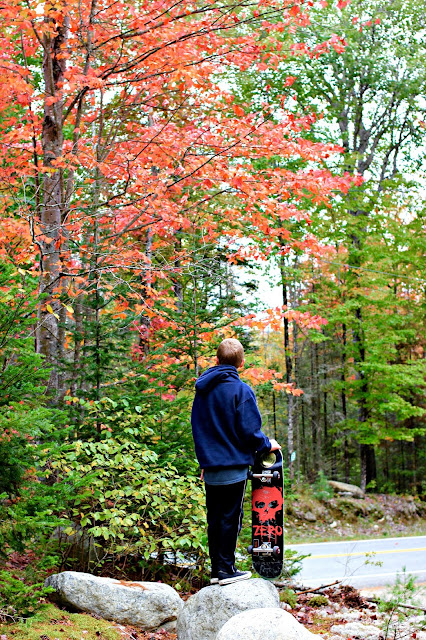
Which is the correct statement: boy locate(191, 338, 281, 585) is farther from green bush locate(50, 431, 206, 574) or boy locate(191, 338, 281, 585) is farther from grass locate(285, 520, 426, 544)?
grass locate(285, 520, 426, 544)

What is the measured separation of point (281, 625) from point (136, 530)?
2.67 m

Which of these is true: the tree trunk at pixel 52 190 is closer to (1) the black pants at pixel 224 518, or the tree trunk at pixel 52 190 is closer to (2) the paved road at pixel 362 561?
(1) the black pants at pixel 224 518

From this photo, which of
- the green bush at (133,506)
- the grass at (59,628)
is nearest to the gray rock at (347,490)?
the green bush at (133,506)

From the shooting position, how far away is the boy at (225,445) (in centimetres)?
440

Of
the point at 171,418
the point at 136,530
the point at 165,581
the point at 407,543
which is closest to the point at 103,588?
the point at 136,530

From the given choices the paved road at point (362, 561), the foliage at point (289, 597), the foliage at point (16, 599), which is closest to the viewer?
the foliage at point (16, 599)

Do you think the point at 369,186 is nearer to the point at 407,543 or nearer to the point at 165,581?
the point at 407,543

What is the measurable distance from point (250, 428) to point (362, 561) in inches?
365

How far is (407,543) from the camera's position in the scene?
14898 millimetres

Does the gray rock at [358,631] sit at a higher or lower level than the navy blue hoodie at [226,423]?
lower

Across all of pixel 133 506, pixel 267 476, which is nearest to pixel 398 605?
pixel 267 476

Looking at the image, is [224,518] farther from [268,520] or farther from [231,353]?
[231,353]

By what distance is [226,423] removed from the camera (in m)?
4.46

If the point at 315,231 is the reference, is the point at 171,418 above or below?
below
